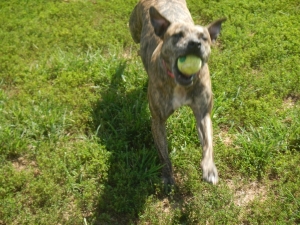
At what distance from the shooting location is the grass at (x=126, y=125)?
4473mm

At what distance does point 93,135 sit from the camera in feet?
17.0

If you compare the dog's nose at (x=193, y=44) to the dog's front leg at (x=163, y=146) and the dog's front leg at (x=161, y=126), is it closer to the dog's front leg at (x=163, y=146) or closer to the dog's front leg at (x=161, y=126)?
the dog's front leg at (x=161, y=126)

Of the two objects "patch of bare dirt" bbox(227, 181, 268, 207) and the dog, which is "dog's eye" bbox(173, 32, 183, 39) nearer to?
the dog

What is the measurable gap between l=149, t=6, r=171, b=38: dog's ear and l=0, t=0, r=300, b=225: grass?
1.25 m

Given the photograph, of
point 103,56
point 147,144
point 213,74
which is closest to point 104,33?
point 103,56

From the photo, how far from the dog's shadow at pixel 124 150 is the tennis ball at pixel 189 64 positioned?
1291mm

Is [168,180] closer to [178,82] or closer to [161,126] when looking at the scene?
[161,126]

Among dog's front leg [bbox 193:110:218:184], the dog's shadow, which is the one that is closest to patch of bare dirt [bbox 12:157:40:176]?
the dog's shadow

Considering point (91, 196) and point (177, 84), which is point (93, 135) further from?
point (177, 84)

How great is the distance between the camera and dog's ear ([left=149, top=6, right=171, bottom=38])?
4.24 m

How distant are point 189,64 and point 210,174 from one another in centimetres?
97

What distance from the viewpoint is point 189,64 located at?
3834mm

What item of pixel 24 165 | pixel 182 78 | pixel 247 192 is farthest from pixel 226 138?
pixel 24 165

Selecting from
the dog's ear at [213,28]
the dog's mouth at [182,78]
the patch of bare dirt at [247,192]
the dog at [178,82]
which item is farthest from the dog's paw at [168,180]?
the dog's ear at [213,28]
